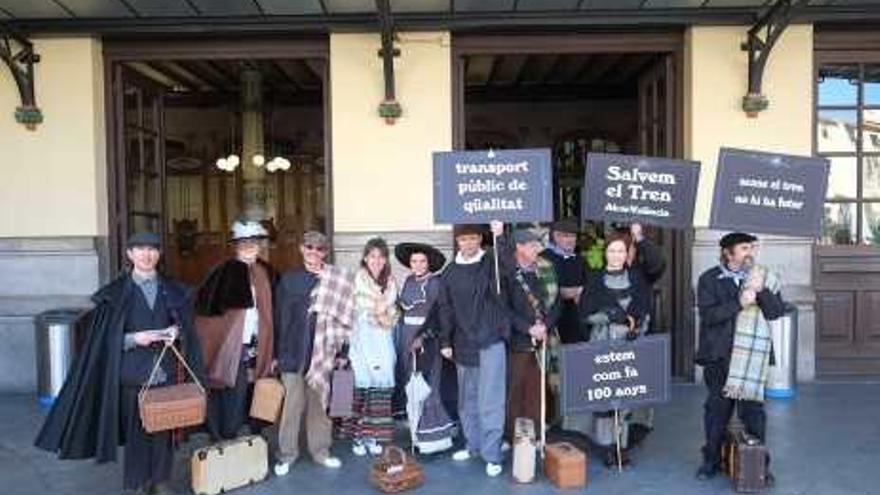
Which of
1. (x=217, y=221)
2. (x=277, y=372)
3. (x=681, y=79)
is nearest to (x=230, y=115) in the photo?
(x=217, y=221)

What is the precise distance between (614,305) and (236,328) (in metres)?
2.37

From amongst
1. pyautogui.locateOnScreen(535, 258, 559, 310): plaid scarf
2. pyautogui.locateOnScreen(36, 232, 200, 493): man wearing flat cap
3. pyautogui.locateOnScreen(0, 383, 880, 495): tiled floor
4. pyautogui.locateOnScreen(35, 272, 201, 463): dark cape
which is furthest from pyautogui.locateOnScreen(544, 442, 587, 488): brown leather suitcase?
pyautogui.locateOnScreen(35, 272, 201, 463): dark cape

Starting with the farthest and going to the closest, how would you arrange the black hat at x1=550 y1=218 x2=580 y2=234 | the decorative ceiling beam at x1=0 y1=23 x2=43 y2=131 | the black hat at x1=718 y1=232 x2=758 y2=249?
the decorative ceiling beam at x1=0 y1=23 x2=43 y2=131 → the black hat at x1=550 y1=218 x2=580 y2=234 → the black hat at x1=718 y1=232 x2=758 y2=249

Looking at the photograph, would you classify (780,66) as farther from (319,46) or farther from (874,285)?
(319,46)

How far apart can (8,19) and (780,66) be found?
6642 millimetres

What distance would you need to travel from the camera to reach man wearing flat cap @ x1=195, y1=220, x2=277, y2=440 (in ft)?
18.2

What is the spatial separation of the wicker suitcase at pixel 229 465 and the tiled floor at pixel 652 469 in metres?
0.12

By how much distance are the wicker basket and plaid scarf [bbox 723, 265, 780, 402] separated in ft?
6.24

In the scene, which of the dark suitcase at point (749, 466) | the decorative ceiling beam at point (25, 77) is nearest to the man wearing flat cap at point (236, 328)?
the dark suitcase at point (749, 466)

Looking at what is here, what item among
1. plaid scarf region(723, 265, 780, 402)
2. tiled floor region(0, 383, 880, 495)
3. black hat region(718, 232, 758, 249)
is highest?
black hat region(718, 232, 758, 249)

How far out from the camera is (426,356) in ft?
19.7

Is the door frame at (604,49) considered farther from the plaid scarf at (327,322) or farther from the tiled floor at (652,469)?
the plaid scarf at (327,322)

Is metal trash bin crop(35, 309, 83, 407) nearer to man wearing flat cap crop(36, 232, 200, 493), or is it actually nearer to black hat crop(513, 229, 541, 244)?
man wearing flat cap crop(36, 232, 200, 493)

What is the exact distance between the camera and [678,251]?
812cm
